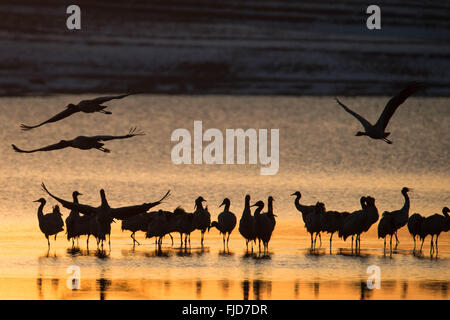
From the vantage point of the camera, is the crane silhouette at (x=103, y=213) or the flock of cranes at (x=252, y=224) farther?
the flock of cranes at (x=252, y=224)

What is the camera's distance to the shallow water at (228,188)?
19984 mm

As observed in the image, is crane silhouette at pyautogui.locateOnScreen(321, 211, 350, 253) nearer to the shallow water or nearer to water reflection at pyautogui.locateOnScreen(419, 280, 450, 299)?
the shallow water

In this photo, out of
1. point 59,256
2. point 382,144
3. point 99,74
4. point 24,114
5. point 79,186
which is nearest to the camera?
point 59,256

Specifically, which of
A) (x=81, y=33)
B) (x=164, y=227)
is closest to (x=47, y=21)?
(x=81, y=33)

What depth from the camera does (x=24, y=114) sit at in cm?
4181

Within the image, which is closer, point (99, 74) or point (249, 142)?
point (249, 142)

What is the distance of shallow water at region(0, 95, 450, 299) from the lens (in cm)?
1998

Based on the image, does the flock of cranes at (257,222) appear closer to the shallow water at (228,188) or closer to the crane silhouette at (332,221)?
the crane silhouette at (332,221)

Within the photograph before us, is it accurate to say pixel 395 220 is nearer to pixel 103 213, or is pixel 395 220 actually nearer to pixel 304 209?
pixel 304 209

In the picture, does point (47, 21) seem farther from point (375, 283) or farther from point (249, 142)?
point (375, 283)

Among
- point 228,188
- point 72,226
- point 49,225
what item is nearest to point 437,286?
point 72,226

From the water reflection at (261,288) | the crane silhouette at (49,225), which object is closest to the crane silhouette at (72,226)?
the crane silhouette at (49,225)

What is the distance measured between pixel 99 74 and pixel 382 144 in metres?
11.2
